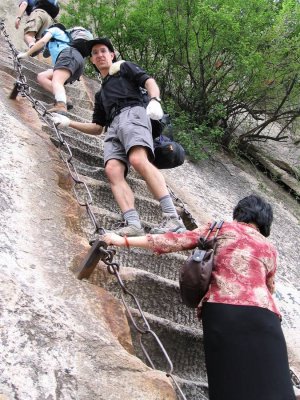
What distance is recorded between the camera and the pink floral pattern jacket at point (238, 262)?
2.69 m

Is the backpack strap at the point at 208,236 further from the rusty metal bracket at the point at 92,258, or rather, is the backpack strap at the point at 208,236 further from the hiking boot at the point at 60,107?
the hiking boot at the point at 60,107

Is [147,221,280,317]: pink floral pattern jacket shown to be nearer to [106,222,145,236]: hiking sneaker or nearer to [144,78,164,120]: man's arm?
[106,222,145,236]: hiking sneaker

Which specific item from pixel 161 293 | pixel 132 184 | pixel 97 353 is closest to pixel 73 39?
pixel 132 184

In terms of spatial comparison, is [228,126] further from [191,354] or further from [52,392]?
[52,392]

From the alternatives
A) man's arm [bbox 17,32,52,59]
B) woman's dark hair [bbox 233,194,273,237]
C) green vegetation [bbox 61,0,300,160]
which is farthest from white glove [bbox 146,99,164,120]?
green vegetation [bbox 61,0,300,160]

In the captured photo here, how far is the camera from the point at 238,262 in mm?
2805

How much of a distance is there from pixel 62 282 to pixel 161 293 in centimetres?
82

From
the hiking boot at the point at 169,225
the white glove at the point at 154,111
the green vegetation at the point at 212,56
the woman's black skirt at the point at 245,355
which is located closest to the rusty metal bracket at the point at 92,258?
the woman's black skirt at the point at 245,355

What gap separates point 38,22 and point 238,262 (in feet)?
23.8

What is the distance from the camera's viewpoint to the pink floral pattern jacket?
8.82 feet

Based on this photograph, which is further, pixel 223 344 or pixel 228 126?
pixel 228 126

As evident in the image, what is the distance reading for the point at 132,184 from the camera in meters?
5.00

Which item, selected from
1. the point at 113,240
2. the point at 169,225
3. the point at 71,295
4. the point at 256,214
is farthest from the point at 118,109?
the point at 71,295

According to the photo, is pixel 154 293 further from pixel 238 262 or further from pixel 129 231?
pixel 238 262
